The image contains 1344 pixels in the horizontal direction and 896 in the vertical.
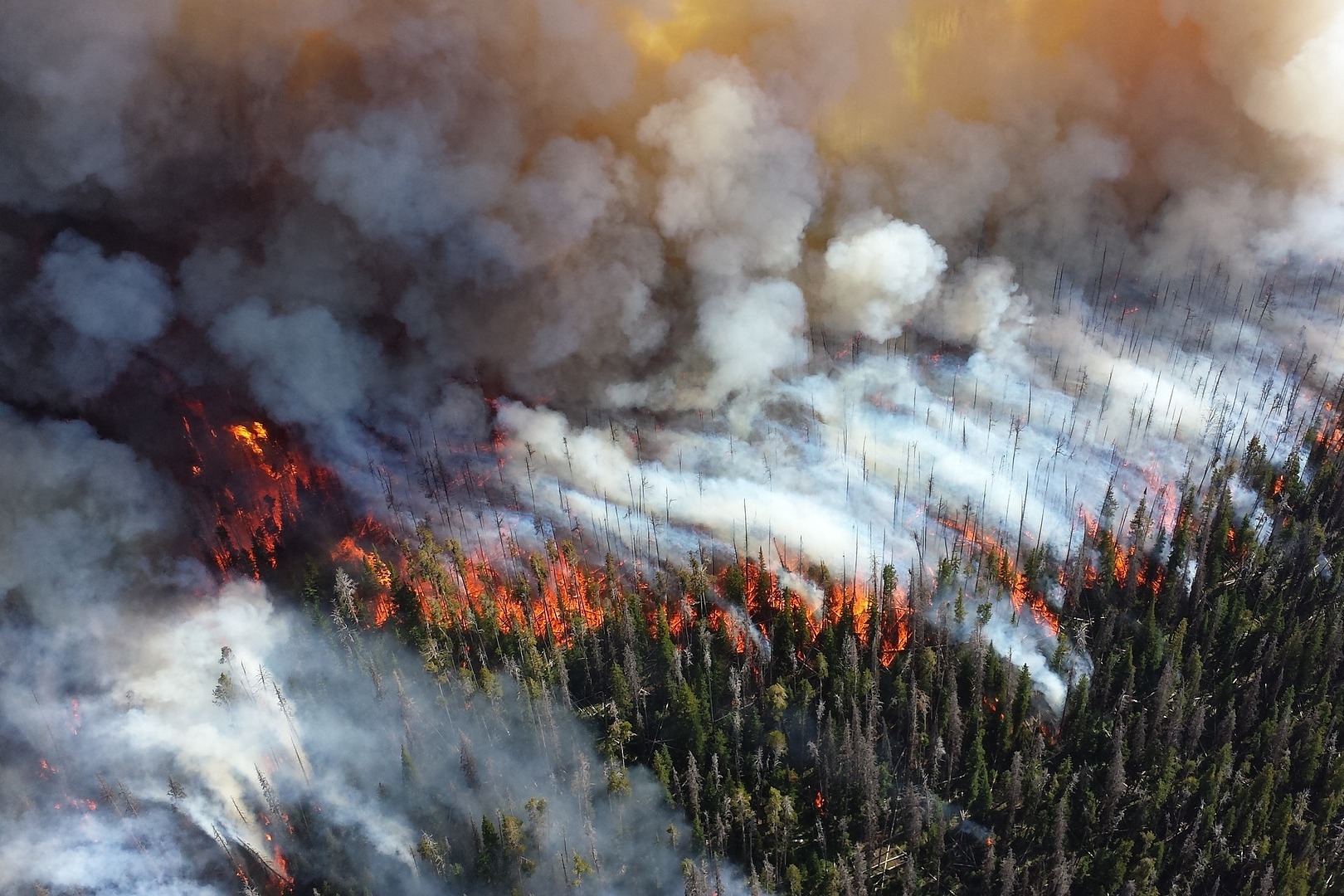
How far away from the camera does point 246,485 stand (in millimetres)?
68438

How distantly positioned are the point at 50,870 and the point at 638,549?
34338mm

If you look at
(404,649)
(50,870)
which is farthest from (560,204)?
(50,870)

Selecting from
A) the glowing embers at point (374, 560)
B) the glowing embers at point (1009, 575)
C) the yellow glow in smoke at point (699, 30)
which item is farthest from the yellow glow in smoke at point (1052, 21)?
the glowing embers at point (374, 560)

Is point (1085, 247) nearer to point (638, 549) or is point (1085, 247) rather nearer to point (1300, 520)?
point (1300, 520)

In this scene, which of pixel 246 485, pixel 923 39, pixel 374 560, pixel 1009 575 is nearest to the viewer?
pixel 374 560

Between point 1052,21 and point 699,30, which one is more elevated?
point 1052,21

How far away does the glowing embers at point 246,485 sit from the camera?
64062 millimetres

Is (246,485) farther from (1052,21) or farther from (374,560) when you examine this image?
(1052,21)

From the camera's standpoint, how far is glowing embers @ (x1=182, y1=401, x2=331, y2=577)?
6406cm

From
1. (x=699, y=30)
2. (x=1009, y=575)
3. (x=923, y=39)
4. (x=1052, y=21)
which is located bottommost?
(x=1009, y=575)

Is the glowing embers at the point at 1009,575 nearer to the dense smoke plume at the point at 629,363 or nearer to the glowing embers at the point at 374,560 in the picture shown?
the dense smoke plume at the point at 629,363

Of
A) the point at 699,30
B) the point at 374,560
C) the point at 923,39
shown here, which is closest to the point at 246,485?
the point at 374,560

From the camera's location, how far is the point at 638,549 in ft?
206

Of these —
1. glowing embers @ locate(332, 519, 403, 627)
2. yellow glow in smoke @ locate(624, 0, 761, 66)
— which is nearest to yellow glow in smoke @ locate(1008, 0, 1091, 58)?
yellow glow in smoke @ locate(624, 0, 761, 66)
